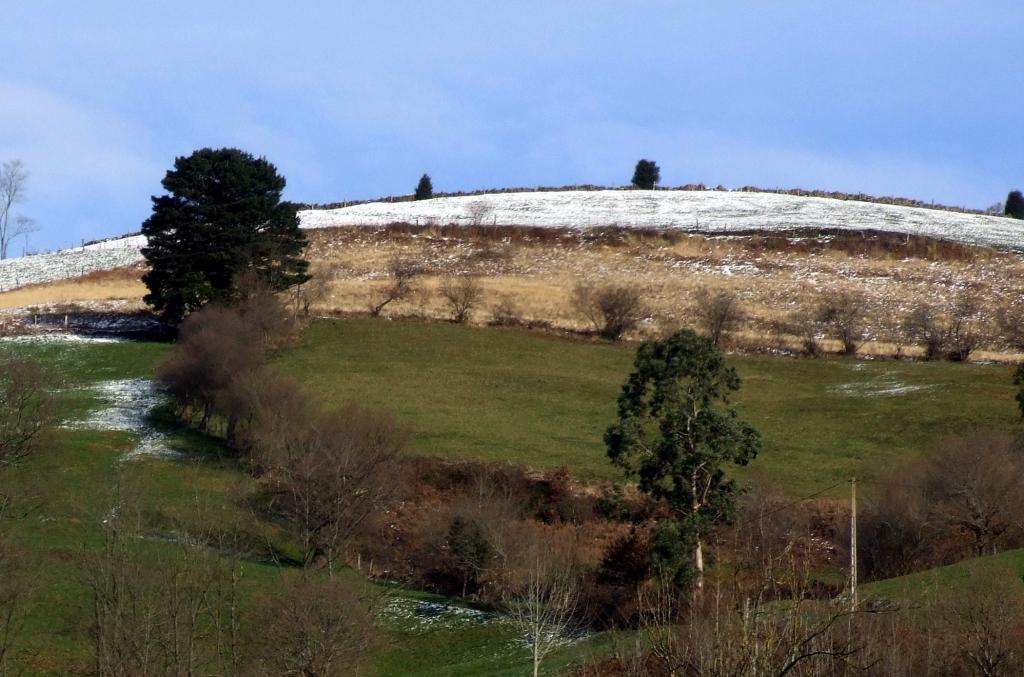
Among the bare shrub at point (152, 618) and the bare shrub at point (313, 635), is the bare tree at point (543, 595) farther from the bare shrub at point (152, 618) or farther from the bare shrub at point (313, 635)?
the bare shrub at point (152, 618)

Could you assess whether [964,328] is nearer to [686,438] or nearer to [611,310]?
[611,310]

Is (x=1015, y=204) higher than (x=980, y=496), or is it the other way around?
(x=1015, y=204)

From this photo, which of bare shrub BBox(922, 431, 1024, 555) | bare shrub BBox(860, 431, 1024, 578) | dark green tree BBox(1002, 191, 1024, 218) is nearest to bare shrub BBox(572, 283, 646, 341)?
bare shrub BBox(860, 431, 1024, 578)

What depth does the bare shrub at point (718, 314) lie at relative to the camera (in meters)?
79.6

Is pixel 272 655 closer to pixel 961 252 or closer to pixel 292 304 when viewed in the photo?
pixel 292 304

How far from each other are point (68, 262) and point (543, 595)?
260 ft

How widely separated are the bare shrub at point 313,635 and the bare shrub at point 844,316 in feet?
167

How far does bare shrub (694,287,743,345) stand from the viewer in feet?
261

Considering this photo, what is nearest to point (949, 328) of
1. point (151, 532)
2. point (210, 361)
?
point (210, 361)

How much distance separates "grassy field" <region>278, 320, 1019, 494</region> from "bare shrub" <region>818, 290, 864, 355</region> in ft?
13.6

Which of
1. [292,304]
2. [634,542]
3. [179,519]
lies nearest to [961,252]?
[292,304]

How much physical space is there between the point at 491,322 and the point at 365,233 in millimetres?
33643

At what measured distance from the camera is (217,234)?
77.2 metres

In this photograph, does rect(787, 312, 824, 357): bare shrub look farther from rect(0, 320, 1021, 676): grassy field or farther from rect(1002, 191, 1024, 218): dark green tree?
rect(1002, 191, 1024, 218): dark green tree
